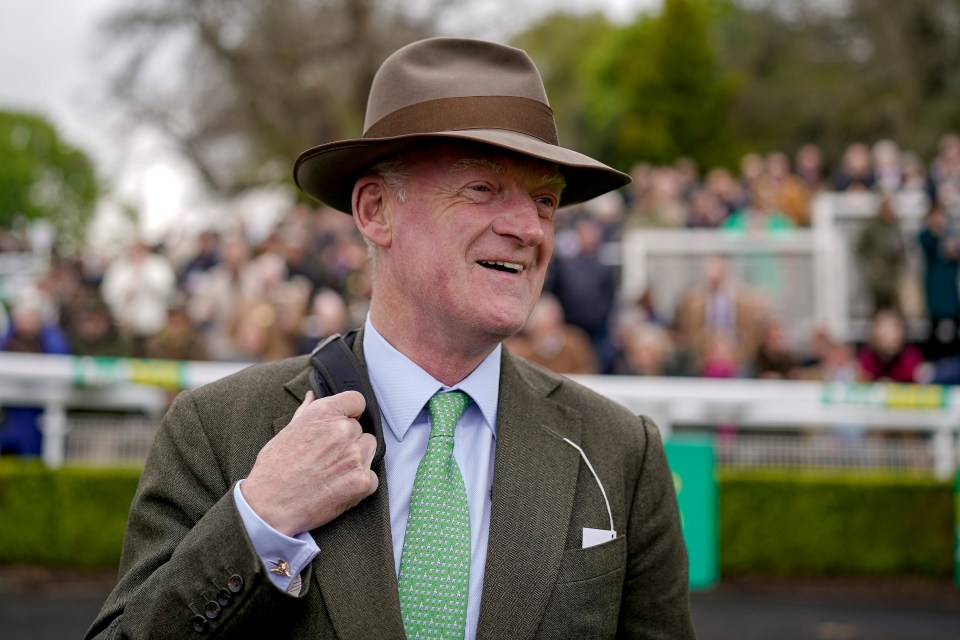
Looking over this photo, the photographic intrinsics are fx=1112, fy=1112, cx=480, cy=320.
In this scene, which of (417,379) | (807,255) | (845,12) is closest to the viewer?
(417,379)

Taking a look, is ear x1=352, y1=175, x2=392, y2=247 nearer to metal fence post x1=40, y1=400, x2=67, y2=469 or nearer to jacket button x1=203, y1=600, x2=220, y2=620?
jacket button x1=203, y1=600, x2=220, y2=620

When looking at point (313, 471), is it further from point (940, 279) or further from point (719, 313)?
point (940, 279)

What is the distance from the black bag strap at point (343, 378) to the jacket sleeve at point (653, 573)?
2.08ft

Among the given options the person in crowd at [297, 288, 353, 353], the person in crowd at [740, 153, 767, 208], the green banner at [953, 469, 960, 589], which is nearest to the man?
the green banner at [953, 469, 960, 589]

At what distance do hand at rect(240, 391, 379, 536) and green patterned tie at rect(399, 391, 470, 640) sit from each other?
0.54ft

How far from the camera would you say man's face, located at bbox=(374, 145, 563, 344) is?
2.48m

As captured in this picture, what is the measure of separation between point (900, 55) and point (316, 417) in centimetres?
3637

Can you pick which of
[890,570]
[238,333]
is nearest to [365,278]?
[238,333]

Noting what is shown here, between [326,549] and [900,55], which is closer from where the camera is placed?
[326,549]

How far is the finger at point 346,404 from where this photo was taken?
2.35 meters

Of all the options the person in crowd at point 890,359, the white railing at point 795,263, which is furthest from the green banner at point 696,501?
the white railing at point 795,263

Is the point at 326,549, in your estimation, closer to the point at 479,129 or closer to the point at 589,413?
the point at 589,413

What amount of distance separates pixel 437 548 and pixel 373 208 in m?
0.82

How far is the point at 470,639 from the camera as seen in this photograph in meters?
2.36
